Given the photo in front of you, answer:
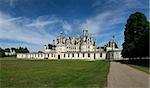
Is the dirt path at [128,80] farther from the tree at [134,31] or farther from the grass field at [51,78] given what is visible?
the tree at [134,31]

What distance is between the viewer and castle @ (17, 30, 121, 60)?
456 ft

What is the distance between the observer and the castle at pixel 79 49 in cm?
13912

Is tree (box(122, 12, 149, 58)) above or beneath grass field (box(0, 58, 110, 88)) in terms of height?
above

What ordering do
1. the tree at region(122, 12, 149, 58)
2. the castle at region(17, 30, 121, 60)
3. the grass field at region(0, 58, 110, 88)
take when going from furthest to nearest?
the castle at region(17, 30, 121, 60)
the tree at region(122, 12, 149, 58)
the grass field at region(0, 58, 110, 88)

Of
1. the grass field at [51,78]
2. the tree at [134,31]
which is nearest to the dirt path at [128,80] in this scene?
the grass field at [51,78]

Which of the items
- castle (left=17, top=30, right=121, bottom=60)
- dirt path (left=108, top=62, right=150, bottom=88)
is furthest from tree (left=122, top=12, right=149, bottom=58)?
castle (left=17, top=30, right=121, bottom=60)

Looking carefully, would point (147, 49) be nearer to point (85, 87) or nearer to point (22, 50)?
point (85, 87)

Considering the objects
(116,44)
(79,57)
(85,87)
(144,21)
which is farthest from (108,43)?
(85,87)

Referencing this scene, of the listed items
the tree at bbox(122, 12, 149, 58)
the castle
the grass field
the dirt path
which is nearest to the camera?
the grass field

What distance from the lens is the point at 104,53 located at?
455ft

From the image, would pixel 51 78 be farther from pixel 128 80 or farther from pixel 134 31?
pixel 134 31

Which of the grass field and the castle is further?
the castle

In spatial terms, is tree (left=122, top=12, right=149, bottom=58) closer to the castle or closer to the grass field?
the grass field

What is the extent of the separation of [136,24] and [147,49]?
9.56 m
